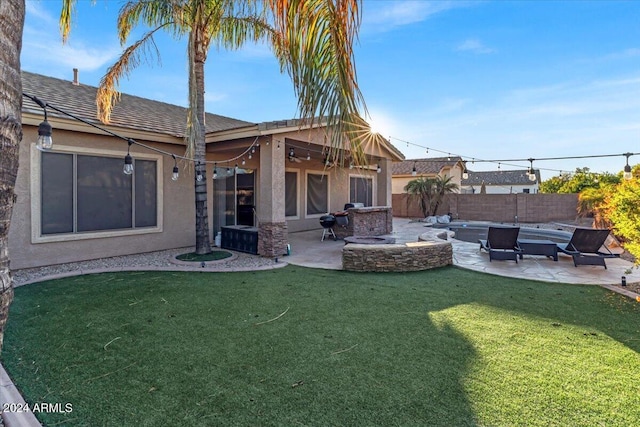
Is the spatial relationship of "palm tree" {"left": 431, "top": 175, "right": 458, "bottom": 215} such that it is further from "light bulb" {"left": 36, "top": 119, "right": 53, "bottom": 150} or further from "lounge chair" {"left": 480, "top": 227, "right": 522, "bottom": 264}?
"light bulb" {"left": 36, "top": 119, "right": 53, "bottom": 150}

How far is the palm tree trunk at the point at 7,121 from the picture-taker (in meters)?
1.56

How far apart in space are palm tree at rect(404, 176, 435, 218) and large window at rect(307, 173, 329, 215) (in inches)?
322

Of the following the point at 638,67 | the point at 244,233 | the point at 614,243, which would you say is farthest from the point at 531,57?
the point at 244,233

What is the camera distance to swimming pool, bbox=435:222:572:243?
13805mm

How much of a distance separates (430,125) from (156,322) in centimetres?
1414

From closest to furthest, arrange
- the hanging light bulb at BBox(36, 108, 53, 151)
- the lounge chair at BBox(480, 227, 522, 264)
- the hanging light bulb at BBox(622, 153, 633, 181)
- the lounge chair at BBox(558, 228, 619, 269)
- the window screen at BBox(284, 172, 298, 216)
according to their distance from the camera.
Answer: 1. the hanging light bulb at BBox(36, 108, 53, 151)
2. the lounge chair at BBox(558, 228, 619, 269)
3. the lounge chair at BBox(480, 227, 522, 264)
4. the hanging light bulb at BBox(622, 153, 633, 181)
5. the window screen at BBox(284, 172, 298, 216)

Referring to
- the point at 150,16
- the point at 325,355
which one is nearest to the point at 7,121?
the point at 325,355

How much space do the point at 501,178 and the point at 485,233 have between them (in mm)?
46386

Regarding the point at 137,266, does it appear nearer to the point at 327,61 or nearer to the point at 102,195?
the point at 102,195

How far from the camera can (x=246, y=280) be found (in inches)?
276

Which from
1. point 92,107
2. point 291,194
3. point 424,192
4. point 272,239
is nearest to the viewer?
point 272,239

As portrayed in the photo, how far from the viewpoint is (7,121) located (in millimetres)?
1573

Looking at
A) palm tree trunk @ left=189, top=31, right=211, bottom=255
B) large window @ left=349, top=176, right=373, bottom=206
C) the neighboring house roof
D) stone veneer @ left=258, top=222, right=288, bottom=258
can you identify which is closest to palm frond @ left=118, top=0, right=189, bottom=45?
palm tree trunk @ left=189, top=31, right=211, bottom=255

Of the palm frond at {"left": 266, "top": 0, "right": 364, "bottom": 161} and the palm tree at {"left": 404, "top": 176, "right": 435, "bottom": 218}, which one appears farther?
the palm tree at {"left": 404, "top": 176, "right": 435, "bottom": 218}
